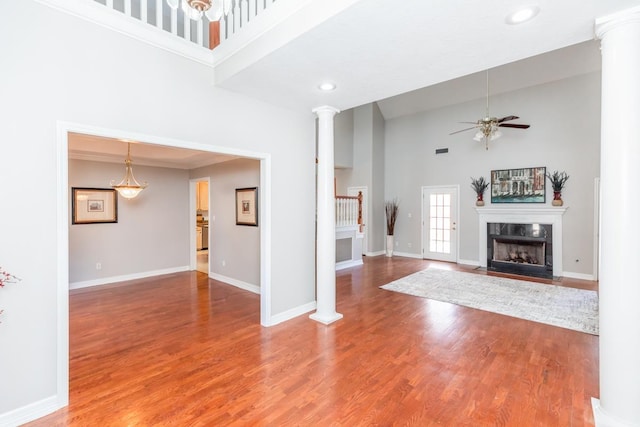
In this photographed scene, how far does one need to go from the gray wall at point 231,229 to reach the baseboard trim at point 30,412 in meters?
3.17

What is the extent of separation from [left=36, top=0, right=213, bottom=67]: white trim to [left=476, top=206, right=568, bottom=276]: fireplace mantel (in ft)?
21.9

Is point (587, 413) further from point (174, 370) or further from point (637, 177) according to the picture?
point (174, 370)

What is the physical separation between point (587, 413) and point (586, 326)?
2045 mm

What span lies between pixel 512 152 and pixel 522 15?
5.78 meters

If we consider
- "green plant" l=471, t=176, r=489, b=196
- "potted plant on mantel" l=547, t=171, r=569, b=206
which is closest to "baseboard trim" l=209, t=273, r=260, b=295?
"green plant" l=471, t=176, r=489, b=196

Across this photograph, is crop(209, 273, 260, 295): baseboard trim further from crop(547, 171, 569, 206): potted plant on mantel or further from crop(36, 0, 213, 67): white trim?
crop(547, 171, 569, 206): potted plant on mantel

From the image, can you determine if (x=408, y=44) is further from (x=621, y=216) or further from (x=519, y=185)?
(x=519, y=185)

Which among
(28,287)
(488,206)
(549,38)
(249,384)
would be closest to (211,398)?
(249,384)

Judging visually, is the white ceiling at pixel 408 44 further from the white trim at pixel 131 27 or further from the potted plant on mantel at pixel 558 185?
the potted plant on mantel at pixel 558 185

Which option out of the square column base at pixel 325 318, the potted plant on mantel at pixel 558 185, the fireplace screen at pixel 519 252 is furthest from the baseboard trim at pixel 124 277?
the potted plant on mantel at pixel 558 185

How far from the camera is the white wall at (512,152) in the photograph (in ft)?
19.9

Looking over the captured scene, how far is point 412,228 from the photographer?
28.5 feet

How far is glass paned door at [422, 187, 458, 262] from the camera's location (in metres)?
7.93

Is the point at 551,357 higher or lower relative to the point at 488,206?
lower
